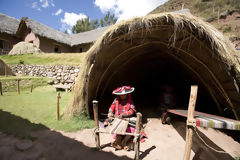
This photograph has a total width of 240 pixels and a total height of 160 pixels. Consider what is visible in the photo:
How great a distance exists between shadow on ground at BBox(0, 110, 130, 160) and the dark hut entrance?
6.52 feet

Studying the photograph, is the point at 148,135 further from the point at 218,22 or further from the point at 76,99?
the point at 218,22

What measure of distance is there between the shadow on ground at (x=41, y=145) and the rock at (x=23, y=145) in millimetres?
55

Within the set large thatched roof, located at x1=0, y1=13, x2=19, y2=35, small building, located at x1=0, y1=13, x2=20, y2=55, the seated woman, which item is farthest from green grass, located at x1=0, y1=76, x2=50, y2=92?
large thatched roof, located at x1=0, y1=13, x2=19, y2=35

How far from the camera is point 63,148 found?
8.70ft

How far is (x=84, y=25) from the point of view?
125 feet

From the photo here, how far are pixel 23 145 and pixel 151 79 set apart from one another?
22.2ft

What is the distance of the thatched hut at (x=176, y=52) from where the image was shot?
2530 millimetres

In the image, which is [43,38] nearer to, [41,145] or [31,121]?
[31,121]

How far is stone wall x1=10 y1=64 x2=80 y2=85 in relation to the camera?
9.82m

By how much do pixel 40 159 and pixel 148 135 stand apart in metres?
2.51

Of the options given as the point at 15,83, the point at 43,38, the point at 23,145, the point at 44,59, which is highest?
the point at 43,38

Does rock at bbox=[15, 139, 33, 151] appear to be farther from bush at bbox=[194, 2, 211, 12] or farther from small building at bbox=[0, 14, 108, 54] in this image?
bush at bbox=[194, 2, 211, 12]

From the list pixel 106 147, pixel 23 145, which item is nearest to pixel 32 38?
pixel 23 145

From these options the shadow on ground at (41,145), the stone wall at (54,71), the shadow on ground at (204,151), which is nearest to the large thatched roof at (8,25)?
the stone wall at (54,71)
